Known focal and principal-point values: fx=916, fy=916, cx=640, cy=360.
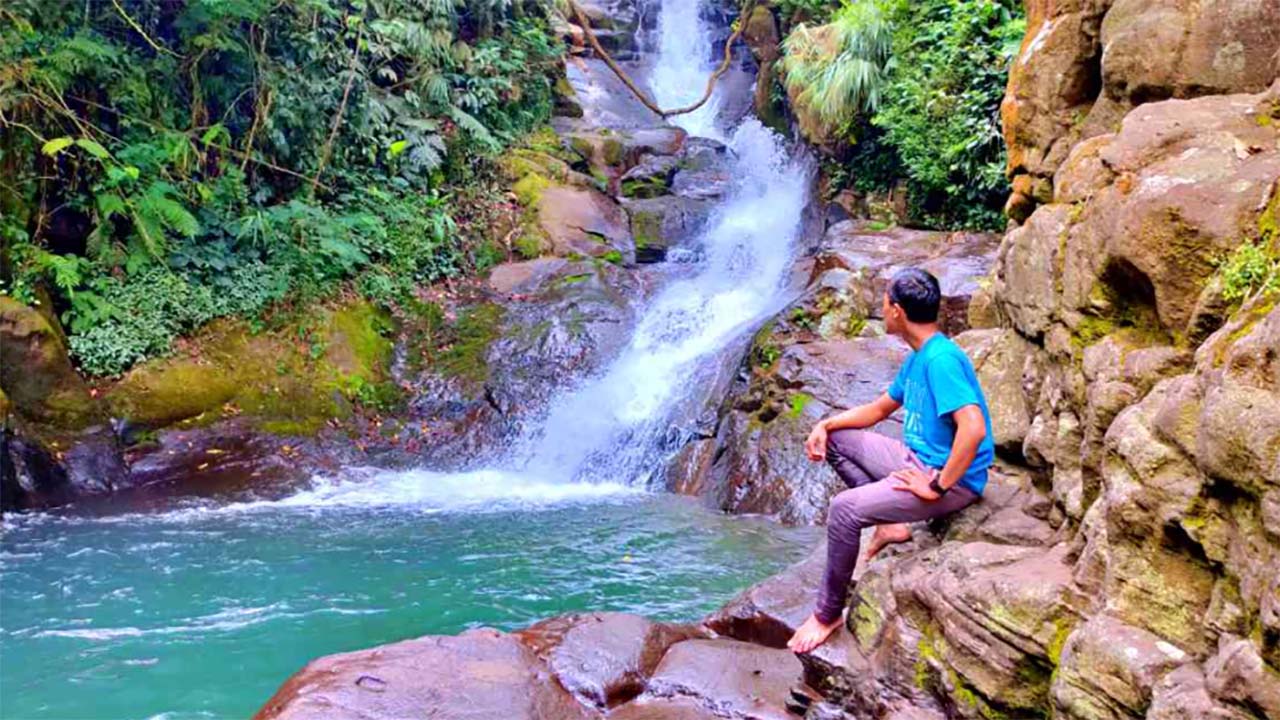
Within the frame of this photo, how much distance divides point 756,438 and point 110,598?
216 inches

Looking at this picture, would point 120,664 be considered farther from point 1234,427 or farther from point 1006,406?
point 1234,427

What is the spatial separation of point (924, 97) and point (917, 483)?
892 cm

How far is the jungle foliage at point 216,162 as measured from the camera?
9.80 meters

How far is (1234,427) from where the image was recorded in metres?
2.43

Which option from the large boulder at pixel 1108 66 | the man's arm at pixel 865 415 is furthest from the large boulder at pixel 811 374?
the man's arm at pixel 865 415

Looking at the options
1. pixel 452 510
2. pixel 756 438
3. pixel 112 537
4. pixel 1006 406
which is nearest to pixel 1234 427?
pixel 1006 406

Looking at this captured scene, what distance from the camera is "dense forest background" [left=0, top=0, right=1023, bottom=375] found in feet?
32.5

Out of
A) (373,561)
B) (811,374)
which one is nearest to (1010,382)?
(811,374)

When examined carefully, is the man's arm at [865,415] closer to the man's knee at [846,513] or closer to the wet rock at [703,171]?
the man's knee at [846,513]

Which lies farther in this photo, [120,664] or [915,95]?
[915,95]

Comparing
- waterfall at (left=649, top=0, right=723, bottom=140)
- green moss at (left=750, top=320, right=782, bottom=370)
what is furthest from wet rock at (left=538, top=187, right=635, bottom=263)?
waterfall at (left=649, top=0, right=723, bottom=140)

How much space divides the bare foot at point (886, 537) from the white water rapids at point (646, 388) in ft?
18.0

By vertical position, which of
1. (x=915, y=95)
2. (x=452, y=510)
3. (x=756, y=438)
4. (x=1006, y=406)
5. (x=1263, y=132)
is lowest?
(x=452, y=510)

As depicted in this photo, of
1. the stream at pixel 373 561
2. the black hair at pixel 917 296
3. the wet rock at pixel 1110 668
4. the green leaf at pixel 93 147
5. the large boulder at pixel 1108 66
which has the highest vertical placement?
the large boulder at pixel 1108 66
